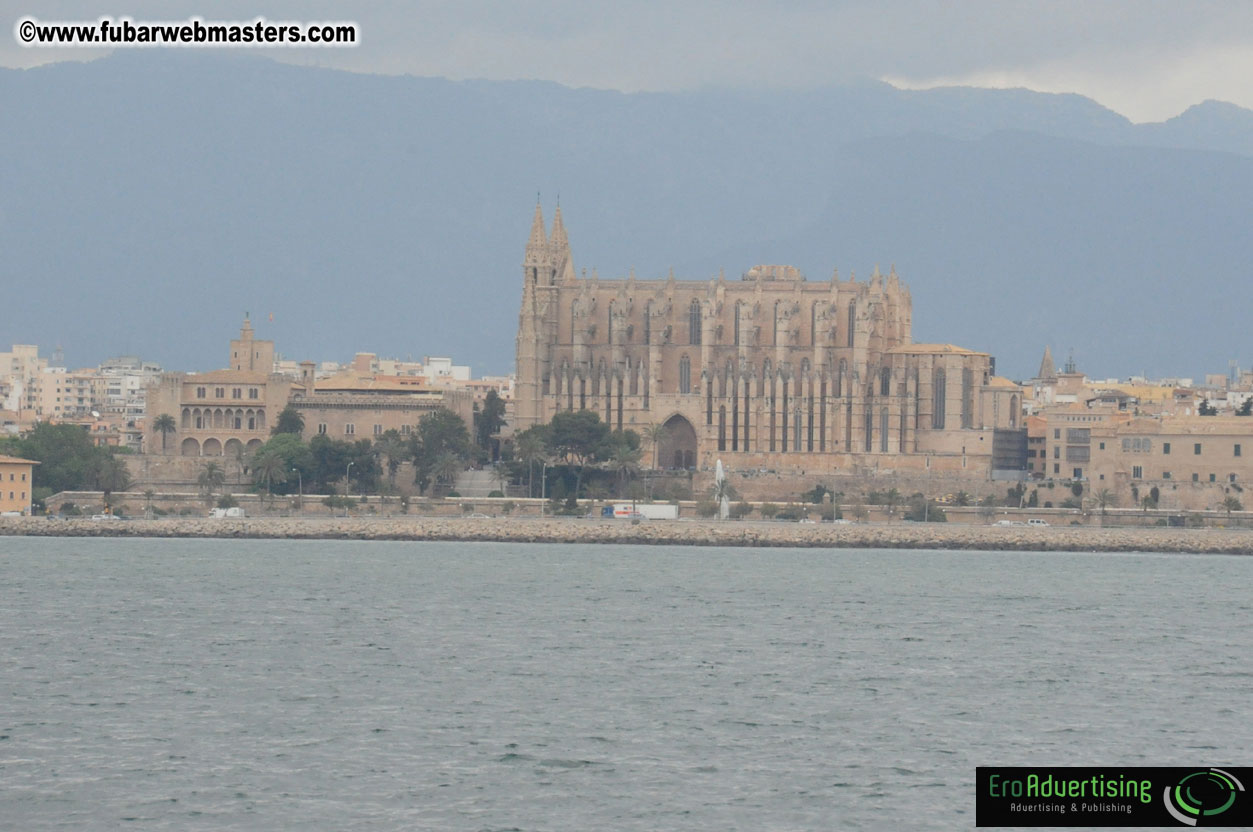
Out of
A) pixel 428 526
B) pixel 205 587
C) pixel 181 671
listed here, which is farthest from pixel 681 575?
pixel 181 671

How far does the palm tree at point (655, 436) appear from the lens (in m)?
112

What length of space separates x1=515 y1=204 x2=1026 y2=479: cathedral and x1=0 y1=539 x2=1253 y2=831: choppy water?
43.0m

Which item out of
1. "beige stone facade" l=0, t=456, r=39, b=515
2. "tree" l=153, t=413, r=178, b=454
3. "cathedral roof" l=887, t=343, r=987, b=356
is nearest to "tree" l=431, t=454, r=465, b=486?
"tree" l=153, t=413, r=178, b=454

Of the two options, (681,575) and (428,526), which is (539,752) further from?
(428,526)

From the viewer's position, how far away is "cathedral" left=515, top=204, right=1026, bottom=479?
112m

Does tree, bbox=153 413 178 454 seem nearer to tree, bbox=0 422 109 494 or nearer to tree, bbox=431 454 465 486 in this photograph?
tree, bbox=0 422 109 494

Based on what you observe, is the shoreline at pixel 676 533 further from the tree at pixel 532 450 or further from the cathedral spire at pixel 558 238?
the cathedral spire at pixel 558 238

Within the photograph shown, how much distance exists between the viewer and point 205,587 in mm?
63344

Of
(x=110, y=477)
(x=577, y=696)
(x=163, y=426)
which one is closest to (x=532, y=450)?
(x=110, y=477)

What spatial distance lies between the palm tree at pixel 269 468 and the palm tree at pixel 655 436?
59.5ft

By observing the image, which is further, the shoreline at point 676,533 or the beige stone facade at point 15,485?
the beige stone facade at point 15,485

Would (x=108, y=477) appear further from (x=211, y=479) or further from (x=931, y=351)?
(x=931, y=351)

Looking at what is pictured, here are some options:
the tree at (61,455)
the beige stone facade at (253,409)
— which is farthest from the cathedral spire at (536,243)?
the tree at (61,455)

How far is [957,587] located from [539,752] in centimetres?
3550
